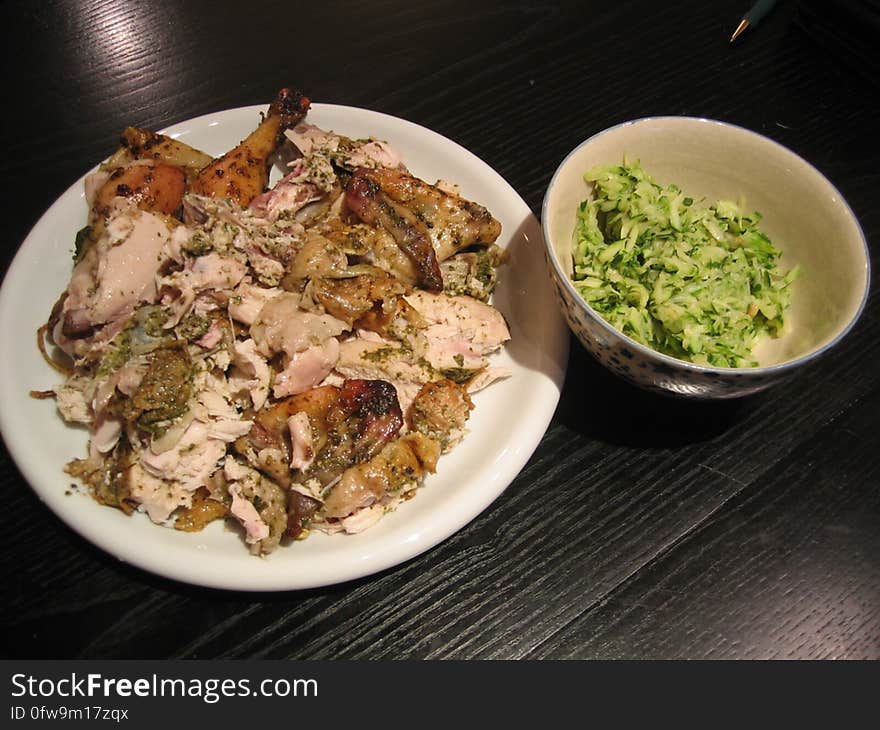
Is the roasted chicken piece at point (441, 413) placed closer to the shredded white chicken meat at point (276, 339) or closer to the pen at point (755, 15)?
the shredded white chicken meat at point (276, 339)

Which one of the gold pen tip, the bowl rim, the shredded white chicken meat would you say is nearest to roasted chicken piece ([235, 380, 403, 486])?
the shredded white chicken meat

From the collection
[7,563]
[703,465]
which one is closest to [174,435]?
[7,563]

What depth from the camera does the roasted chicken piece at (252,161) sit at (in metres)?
2.14

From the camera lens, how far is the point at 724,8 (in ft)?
11.1

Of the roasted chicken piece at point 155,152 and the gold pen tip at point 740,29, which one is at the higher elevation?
the roasted chicken piece at point 155,152

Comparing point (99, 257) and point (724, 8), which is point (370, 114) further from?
point (724, 8)

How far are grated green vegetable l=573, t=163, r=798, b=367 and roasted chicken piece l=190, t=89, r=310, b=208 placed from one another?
108 cm

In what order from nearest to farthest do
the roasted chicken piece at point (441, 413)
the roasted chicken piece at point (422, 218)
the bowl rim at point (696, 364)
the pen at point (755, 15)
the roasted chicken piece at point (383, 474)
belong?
the bowl rim at point (696, 364), the roasted chicken piece at point (383, 474), the roasted chicken piece at point (441, 413), the roasted chicken piece at point (422, 218), the pen at point (755, 15)

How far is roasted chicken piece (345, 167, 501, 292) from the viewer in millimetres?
2049

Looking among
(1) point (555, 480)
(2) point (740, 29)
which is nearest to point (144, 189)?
(1) point (555, 480)

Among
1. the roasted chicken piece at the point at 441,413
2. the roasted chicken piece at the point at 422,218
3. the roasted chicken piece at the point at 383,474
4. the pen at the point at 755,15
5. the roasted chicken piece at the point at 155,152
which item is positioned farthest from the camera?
the pen at the point at 755,15

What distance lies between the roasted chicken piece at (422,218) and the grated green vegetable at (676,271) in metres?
0.34

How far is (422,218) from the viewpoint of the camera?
2.10 m

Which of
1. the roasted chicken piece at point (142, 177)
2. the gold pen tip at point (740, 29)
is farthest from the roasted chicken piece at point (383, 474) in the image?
the gold pen tip at point (740, 29)
